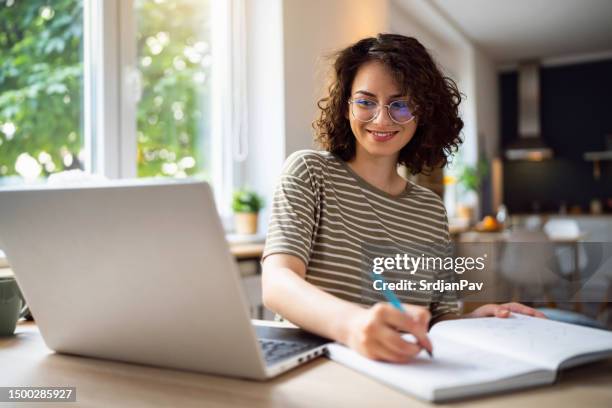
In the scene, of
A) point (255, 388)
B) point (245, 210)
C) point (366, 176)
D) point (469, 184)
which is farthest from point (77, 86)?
point (469, 184)

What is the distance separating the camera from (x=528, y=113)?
24.2 ft

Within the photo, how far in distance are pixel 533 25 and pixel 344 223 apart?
5559 mm

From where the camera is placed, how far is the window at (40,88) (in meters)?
2.02

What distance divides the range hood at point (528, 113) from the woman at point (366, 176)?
6318 millimetres

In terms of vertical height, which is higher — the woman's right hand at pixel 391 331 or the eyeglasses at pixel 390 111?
the eyeglasses at pixel 390 111

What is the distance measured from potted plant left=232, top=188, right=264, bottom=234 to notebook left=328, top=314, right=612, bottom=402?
209 cm

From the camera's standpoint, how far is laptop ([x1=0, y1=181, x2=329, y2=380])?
613 millimetres

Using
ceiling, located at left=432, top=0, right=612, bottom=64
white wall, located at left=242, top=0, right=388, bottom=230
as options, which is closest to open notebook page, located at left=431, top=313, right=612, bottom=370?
white wall, located at left=242, top=0, right=388, bottom=230

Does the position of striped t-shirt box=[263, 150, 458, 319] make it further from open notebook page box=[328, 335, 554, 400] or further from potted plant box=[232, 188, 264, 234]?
potted plant box=[232, 188, 264, 234]

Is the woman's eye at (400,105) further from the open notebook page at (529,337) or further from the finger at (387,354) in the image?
the finger at (387,354)

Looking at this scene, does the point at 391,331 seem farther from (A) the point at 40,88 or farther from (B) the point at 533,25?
(B) the point at 533,25

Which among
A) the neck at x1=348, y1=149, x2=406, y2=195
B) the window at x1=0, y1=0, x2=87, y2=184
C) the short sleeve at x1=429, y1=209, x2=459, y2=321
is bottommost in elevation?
the short sleeve at x1=429, y1=209, x2=459, y2=321

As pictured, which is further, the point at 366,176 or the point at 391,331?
the point at 366,176

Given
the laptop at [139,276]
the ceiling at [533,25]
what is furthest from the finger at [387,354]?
the ceiling at [533,25]
